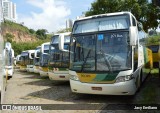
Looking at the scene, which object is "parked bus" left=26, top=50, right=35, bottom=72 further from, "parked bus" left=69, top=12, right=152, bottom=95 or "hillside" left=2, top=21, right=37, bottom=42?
"hillside" left=2, top=21, right=37, bottom=42

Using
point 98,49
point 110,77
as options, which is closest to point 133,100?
point 110,77

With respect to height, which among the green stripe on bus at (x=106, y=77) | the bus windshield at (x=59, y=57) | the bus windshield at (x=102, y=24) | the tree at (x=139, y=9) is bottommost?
the green stripe on bus at (x=106, y=77)

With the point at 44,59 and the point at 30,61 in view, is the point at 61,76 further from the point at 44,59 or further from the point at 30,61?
the point at 30,61

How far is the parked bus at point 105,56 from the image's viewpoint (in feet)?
31.5

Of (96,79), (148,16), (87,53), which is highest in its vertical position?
(148,16)

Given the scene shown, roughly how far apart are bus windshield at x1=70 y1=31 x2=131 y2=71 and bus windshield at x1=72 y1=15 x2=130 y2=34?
0.98 ft

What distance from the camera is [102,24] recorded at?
10602 mm

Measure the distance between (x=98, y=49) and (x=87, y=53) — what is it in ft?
1.41

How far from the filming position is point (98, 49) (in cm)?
1006

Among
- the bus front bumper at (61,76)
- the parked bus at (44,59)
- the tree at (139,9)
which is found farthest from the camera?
the tree at (139,9)

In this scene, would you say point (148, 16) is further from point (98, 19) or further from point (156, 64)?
point (98, 19)

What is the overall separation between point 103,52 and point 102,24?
1.23 meters

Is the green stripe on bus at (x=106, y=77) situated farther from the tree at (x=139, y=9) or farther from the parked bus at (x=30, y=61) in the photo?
the parked bus at (x=30, y=61)

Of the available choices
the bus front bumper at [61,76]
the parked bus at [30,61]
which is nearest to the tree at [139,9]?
the parked bus at [30,61]
